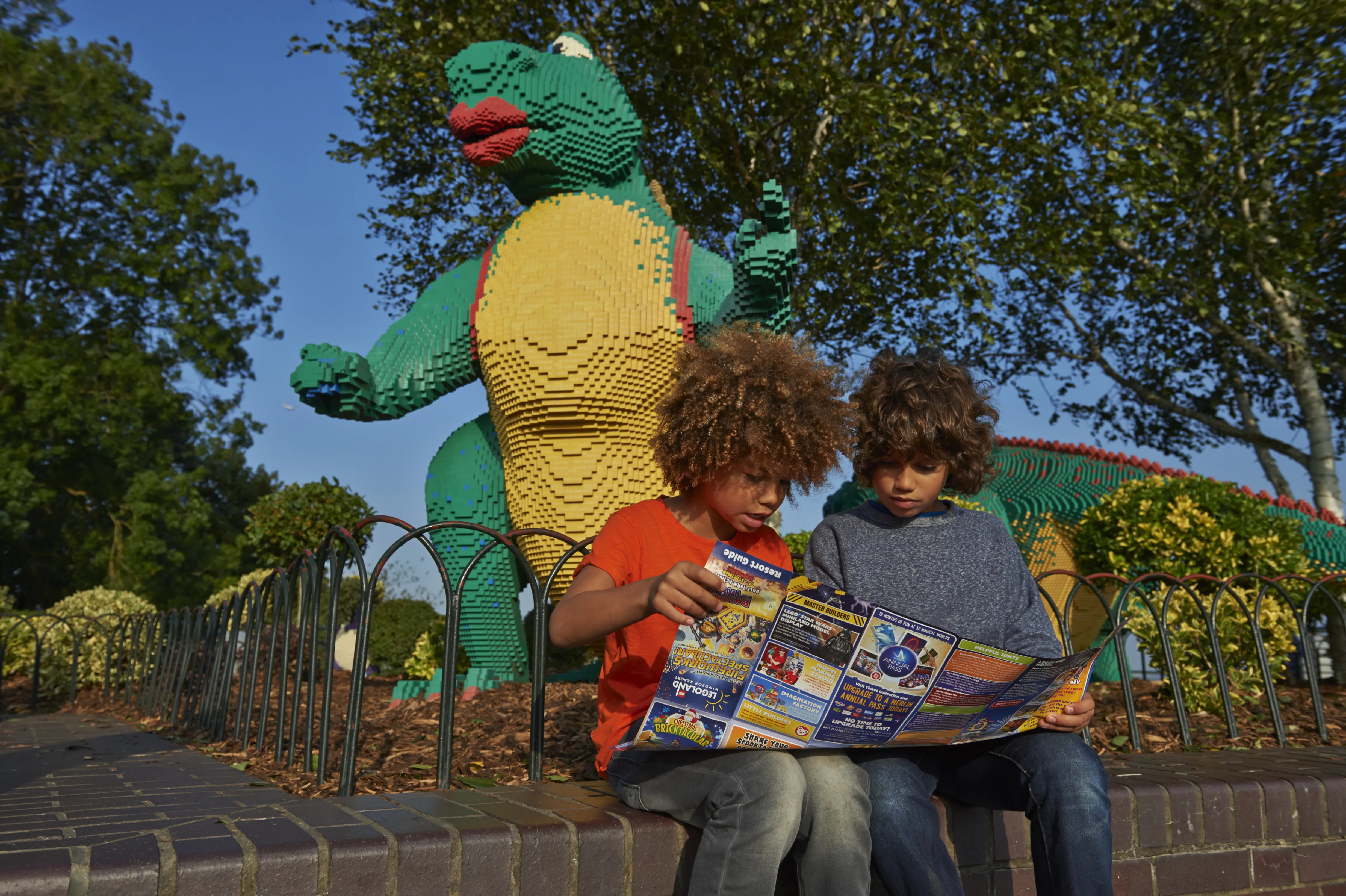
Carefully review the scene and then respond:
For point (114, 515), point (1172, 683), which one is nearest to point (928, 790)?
point (1172, 683)

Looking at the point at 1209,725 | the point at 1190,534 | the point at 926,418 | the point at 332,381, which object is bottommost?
the point at 1209,725

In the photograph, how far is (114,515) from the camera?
1783cm

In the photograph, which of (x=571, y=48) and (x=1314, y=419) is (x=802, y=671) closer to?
(x=571, y=48)

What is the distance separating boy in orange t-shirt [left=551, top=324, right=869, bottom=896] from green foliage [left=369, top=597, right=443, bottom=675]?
6634 mm

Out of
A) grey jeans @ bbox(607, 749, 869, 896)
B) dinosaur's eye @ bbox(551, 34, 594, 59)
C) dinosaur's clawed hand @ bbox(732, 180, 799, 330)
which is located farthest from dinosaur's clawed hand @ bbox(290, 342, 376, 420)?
grey jeans @ bbox(607, 749, 869, 896)

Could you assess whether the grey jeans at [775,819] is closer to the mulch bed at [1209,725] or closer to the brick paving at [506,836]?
the brick paving at [506,836]

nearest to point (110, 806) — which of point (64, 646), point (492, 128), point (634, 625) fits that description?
point (634, 625)

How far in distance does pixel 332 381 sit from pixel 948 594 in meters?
2.38

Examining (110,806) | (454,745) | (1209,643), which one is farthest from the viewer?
(1209,643)

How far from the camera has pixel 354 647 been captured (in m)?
3.28

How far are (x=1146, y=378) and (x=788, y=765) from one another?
14.5 meters

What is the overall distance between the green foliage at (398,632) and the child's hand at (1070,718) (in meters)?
7.21

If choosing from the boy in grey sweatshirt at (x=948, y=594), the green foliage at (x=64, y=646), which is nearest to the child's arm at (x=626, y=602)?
the boy in grey sweatshirt at (x=948, y=594)

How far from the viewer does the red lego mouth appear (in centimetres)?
363
